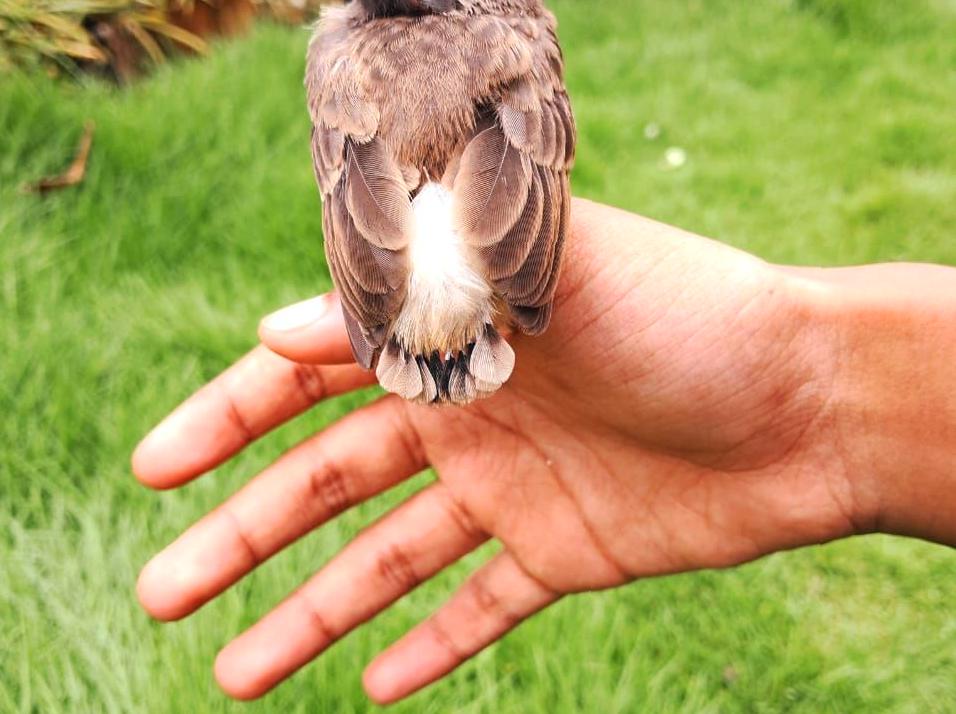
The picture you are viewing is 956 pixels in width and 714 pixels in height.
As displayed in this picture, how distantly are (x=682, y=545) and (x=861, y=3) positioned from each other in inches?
231

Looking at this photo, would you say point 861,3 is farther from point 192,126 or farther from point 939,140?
point 192,126

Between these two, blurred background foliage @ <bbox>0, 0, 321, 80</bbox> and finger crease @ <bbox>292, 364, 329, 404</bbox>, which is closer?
finger crease @ <bbox>292, 364, 329, 404</bbox>

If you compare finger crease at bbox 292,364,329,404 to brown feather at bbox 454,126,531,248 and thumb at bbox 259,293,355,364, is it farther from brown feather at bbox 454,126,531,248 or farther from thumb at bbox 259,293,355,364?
brown feather at bbox 454,126,531,248

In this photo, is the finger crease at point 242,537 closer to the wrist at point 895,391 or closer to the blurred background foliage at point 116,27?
the wrist at point 895,391

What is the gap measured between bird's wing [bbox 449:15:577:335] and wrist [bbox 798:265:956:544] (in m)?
0.79

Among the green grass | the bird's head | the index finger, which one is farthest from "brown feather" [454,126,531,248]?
Result: the green grass

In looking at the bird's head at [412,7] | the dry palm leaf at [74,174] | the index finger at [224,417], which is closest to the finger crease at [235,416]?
the index finger at [224,417]

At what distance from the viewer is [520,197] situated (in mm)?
2062

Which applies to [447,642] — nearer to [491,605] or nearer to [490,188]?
[491,605]

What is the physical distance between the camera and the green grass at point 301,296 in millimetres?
2799

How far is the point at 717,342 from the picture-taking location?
7.92 feet

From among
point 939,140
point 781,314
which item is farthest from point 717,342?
point 939,140

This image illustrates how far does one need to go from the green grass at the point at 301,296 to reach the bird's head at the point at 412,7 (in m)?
1.58

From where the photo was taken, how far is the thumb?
2266 millimetres
